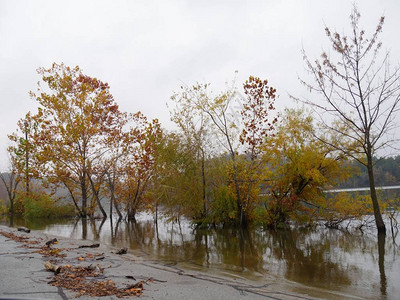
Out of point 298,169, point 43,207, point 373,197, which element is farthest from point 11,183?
point 373,197

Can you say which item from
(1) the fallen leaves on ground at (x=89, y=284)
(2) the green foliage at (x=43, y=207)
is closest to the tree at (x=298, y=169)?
(1) the fallen leaves on ground at (x=89, y=284)

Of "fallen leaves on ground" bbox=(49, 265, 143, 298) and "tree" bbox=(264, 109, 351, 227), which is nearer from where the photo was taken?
"fallen leaves on ground" bbox=(49, 265, 143, 298)

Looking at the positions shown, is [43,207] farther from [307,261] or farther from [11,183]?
[307,261]

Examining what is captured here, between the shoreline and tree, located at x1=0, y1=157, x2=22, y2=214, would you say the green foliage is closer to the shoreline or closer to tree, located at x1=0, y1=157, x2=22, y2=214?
tree, located at x1=0, y1=157, x2=22, y2=214

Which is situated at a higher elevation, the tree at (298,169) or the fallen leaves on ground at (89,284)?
the tree at (298,169)

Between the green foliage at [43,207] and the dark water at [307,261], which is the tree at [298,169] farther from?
the green foliage at [43,207]

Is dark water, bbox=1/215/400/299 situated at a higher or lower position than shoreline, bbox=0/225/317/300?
lower

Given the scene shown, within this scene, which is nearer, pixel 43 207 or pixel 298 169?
pixel 298 169

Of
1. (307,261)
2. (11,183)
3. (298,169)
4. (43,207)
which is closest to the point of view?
(307,261)

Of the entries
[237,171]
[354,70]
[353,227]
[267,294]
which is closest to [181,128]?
[237,171]

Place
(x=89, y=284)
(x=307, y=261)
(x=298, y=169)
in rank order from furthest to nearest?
(x=298, y=169) → (x=307, y=261) → (x=89, y=284)

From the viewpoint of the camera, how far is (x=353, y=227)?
16.7 metres

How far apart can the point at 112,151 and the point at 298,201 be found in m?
14.8

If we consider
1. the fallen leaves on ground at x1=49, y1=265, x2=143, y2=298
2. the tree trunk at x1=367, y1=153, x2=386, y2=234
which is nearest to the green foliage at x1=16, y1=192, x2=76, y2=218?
the tree trunk at x1=367, y1=153, x2=386, y2=234
